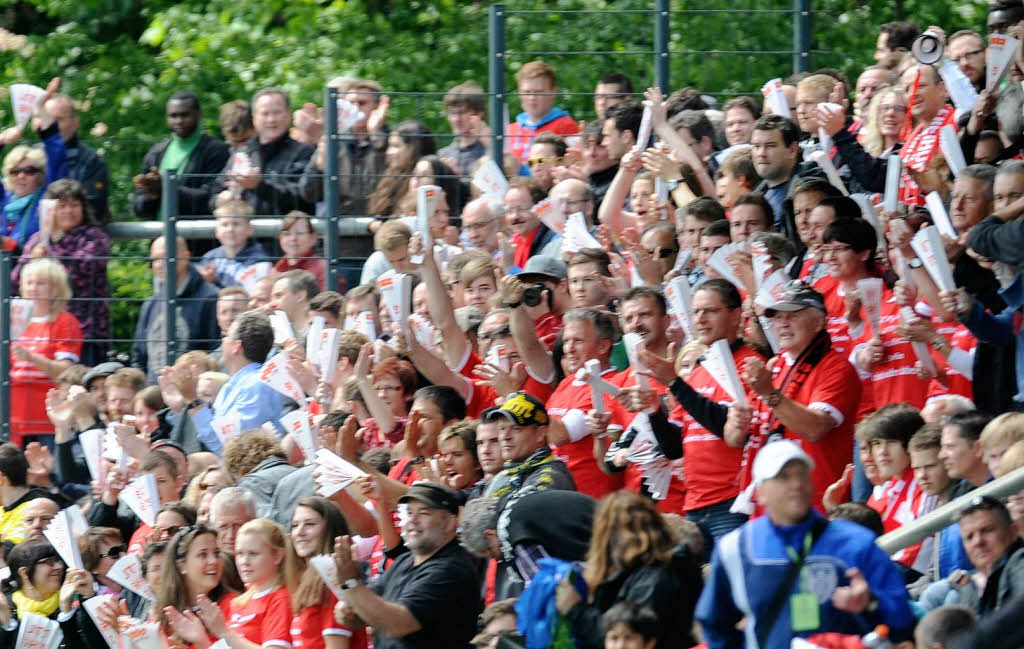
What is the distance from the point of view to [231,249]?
13930 mm

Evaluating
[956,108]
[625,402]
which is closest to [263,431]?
[625,402]

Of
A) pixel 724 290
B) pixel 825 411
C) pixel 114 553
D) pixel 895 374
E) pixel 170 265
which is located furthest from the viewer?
pixel 170 265

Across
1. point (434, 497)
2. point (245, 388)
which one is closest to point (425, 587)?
point (434, 497)

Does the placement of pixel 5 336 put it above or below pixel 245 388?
below

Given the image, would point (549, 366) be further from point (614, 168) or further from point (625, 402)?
point (614, 168)

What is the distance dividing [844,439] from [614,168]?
397cm

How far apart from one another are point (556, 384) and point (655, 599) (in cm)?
348

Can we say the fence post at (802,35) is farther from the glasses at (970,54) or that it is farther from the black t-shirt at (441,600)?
the black t-shirt at (441,600)

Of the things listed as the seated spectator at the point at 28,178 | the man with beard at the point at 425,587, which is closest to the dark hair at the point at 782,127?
the man with beard at the point at 425,587

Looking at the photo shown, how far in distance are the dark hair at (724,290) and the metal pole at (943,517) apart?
2.11 metres

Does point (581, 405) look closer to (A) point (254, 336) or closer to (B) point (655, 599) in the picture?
(B) point (655, 599)

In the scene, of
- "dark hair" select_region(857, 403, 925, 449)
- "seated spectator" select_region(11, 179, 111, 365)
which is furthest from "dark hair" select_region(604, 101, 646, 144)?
"dark hair" select_region(857, 403, 925, 449)

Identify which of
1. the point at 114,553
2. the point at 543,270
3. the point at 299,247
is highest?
the point at 543,270

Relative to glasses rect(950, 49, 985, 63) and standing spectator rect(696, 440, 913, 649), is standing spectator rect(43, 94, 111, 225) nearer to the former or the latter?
glasses rect(950, 49, 985, 63)
